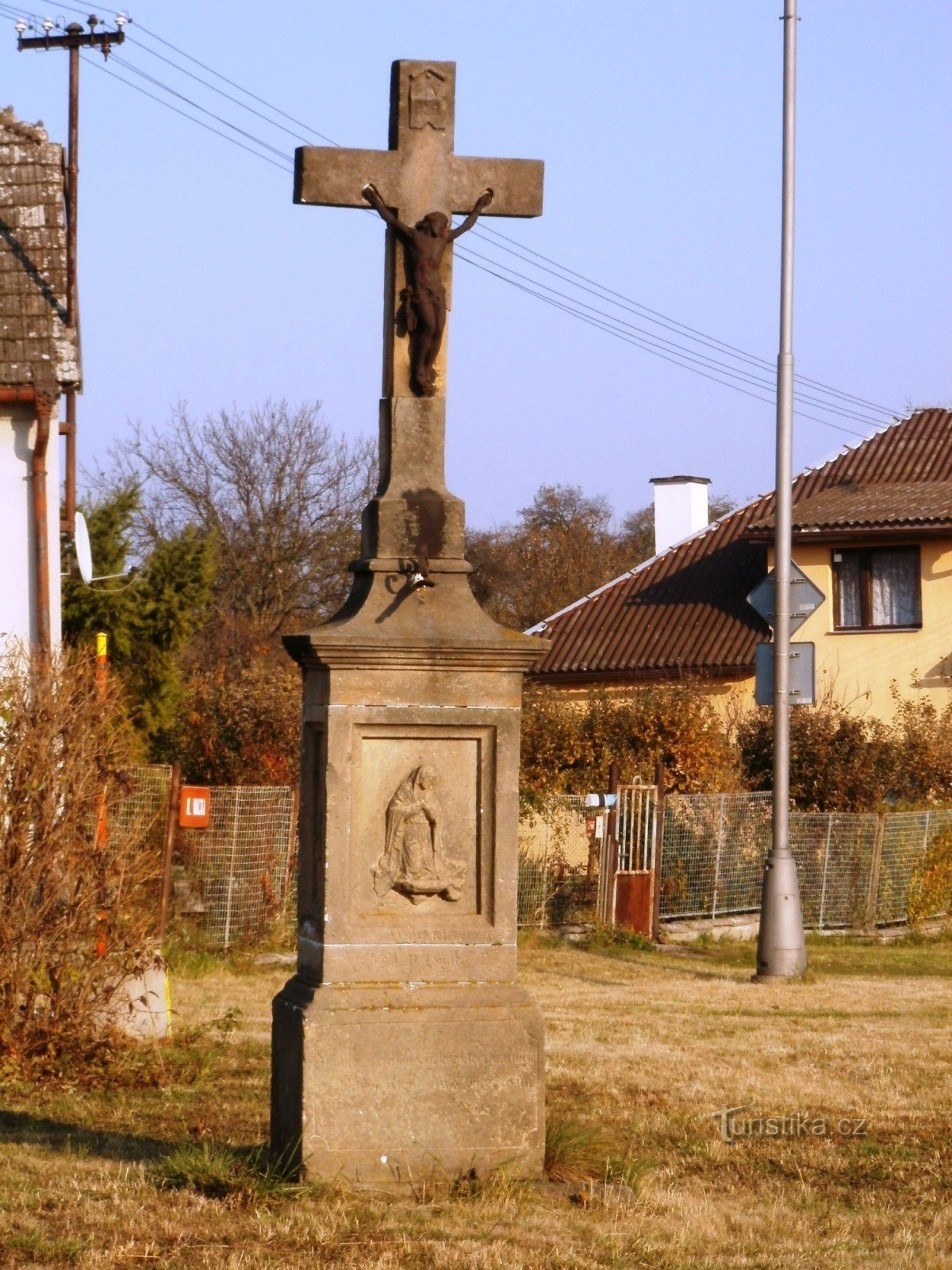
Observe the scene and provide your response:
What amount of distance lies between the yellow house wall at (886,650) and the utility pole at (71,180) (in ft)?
43.8

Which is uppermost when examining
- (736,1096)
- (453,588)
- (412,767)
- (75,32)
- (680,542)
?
(75,32)

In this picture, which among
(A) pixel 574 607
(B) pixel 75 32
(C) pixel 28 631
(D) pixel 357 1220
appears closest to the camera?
(D) pixel 357 1220

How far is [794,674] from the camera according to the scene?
47.6 feet

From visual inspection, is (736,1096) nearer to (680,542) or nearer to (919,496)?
(919,496)

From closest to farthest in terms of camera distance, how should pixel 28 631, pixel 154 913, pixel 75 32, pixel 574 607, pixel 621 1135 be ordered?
pixel 621 1135 → pixel 154 913 → pixel 28 631 → pixel 75 32 → pixel 574 607

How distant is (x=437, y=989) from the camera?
21.2 ft

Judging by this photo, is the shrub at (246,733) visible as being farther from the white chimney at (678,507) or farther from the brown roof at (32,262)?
the white chimney at (678,507)

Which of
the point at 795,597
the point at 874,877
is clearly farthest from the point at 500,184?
the point at 874,877

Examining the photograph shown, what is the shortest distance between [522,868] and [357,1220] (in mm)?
12379

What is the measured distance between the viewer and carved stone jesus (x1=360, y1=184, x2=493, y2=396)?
22.4 feet

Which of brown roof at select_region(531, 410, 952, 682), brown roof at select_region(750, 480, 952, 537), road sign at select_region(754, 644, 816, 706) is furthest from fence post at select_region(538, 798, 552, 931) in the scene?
brown roof at select_region(750, 480, 952, 537)

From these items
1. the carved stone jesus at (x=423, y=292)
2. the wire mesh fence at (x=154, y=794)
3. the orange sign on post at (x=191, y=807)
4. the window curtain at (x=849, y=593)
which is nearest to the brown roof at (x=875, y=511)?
the window curtain at (x=849, y=593)

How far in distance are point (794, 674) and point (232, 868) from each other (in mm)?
5548

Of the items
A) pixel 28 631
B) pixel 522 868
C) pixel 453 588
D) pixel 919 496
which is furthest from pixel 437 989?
pixel 919 496
